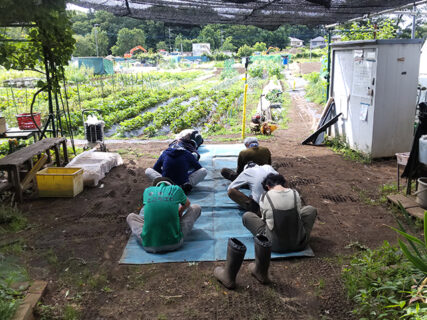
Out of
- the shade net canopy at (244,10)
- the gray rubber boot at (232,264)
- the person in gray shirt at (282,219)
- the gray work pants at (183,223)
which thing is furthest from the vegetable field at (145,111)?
the gray rubber boot at (232,264)

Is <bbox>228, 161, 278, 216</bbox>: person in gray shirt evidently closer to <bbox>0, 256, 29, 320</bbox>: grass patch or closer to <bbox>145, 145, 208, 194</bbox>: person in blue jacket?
<bbox>145, 145, 208, 194</bbox>: person in blue jacket

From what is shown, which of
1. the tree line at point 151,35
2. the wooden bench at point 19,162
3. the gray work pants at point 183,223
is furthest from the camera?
the tree line at point 151,35

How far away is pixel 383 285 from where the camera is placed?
3186mm

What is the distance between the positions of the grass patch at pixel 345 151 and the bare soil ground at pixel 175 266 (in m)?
0.82

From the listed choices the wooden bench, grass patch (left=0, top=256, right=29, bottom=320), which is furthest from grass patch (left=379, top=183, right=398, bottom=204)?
the wooden bench

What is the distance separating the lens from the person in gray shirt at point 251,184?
190 inches

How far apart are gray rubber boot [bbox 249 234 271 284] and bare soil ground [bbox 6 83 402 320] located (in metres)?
0.08

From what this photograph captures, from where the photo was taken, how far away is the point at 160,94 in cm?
2052

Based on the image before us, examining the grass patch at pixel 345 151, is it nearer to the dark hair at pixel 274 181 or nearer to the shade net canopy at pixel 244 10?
the shade net canopy at pixel 244 10

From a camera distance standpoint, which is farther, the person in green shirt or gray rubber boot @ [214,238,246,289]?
the person in green shirt

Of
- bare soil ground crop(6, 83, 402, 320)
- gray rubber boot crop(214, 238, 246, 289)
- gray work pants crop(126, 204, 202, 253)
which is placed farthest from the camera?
gray work pants crop(126, 204, 202, 253)

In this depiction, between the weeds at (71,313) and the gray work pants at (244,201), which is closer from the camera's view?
the weeds at (71,313)

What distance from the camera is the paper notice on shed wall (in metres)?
7.61

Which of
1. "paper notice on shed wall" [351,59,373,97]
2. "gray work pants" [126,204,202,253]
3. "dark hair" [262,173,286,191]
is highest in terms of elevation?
"paper notice on shed wall" [351,59,373,97]
